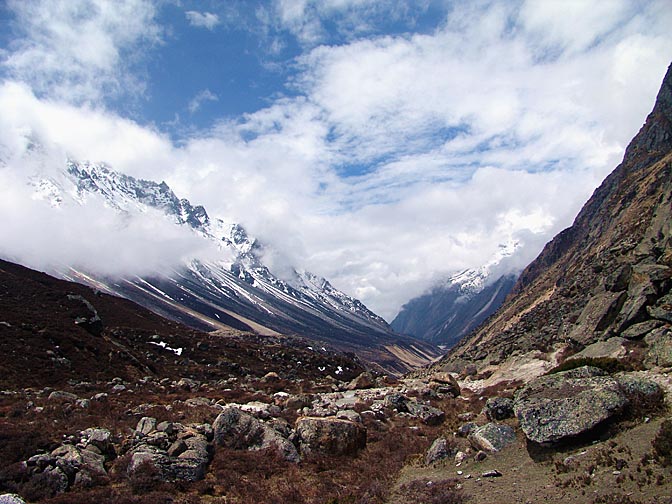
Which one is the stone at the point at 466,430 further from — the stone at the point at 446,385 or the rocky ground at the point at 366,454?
the stone at the point at 446,385

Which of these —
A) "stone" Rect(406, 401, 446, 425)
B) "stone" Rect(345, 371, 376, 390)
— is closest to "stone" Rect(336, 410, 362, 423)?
"stone" Rect(406, 401, 446, 425)

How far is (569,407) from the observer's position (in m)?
18.0

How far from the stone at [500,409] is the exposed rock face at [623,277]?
765 cm

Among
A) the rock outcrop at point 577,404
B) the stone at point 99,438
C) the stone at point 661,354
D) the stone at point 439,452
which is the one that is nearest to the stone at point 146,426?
the stone at point 99,438

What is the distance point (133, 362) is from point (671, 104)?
158m

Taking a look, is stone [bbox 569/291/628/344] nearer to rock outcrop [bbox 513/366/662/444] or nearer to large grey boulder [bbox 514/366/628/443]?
rock outcrop [bbox 513/366/662/444]

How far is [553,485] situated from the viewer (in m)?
14.9

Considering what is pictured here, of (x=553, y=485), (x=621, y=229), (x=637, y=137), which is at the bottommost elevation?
(x=553, y=485)

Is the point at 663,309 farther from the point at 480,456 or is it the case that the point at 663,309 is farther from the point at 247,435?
the point at 247,435

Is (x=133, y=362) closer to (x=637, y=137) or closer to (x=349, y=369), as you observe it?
(x=349, y=369)

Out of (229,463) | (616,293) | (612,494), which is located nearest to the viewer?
(612,494)

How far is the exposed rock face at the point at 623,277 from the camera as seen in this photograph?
111 ft

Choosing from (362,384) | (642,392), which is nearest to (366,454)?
(642,392)

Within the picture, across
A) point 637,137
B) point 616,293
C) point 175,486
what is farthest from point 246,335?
point 637,137
